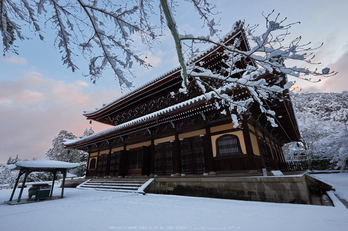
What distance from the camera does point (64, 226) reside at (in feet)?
8.75

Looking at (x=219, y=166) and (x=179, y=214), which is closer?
(x=179, y=214)

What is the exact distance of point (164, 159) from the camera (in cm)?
800

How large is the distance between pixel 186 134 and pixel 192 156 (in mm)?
1111

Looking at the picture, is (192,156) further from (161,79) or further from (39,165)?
(39,165)

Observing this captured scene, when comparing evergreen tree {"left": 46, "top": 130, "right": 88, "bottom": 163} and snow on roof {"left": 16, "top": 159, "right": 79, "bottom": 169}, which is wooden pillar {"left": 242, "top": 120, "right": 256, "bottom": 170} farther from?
evergreen tree {"left": 46, "top": 130, "right": 88, "bottom": 163}

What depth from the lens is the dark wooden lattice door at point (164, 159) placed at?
25.5 feet

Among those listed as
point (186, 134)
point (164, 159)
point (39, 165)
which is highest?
point (186, 134)

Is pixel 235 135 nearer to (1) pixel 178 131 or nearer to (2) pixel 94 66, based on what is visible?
(1) pixel 178 131

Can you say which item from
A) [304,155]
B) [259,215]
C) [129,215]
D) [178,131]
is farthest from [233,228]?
[304,155]

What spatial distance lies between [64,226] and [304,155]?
26.0 m

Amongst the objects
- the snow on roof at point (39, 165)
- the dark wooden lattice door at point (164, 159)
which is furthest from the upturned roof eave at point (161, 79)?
the snow on roof at point (39, 165)

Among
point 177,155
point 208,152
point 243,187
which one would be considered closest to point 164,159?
point 177,155

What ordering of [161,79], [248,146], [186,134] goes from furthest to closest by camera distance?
[161,79] < [186,134] < [248,146]

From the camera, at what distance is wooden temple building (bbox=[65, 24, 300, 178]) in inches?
236
